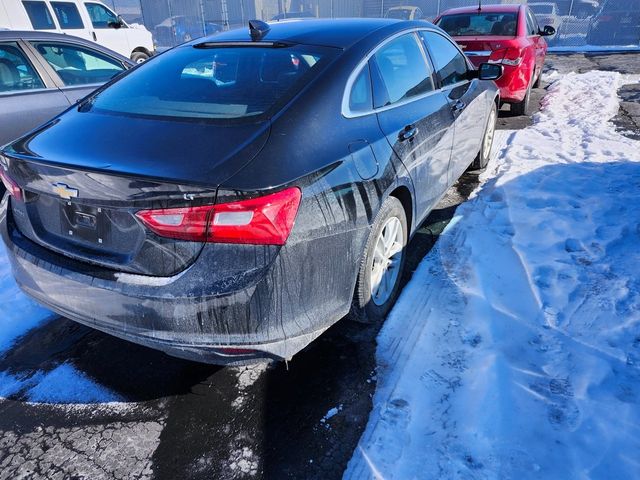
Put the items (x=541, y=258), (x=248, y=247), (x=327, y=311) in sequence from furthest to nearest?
(x=541, y=258), (x=327, y=311), (x=248, y=247)

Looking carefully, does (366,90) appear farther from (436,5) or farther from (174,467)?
(436,5)

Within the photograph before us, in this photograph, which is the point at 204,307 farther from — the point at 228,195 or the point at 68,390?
the point at 68,390

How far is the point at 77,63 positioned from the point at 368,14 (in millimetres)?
19557

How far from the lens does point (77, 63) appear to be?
537 centimetres

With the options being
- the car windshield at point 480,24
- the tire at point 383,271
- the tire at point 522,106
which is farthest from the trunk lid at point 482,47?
the tire at point 383,271

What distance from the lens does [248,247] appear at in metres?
1.83

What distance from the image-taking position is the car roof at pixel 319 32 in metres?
2.72

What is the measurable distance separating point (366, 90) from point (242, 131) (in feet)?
2.84

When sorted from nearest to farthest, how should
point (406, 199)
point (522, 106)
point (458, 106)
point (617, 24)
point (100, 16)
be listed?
1. point (406, 199)
2. point (458, 106)
3. point (522, 106)
4. point (100, 16)
5. point (617, 24)

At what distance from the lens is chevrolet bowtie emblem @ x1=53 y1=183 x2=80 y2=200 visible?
1994 millimetres

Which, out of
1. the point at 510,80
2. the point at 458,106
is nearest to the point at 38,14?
the point at 510,80

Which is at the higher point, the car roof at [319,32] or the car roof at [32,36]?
the car roof at [319,32]

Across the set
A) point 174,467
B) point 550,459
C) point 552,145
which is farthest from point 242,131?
point 552,145

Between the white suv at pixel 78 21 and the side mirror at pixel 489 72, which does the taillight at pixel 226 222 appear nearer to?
the side mirror at pixel 489 72
